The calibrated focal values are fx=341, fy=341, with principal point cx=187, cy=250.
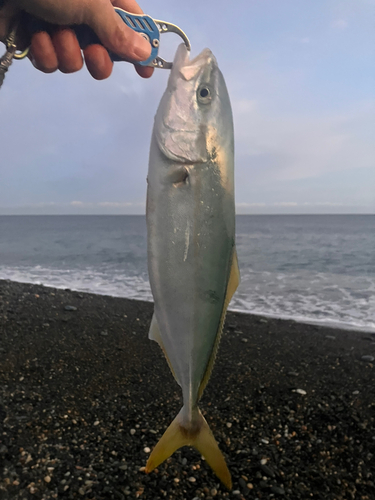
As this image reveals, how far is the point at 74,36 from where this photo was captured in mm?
2152

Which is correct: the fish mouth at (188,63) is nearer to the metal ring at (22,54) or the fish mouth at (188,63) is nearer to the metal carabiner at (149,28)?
the metal carabiner at (149,28)

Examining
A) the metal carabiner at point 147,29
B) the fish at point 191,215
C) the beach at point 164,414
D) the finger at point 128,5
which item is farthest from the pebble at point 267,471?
the finger at point 128,5

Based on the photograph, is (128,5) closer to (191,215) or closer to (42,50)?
(42,50)

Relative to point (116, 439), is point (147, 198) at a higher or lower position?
higher

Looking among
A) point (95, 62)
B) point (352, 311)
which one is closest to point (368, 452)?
point (95, 62)

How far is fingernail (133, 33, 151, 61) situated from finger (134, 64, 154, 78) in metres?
0.12

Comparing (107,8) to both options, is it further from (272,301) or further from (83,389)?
(272,301)

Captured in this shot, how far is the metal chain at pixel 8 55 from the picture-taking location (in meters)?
1.96

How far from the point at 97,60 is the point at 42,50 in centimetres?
33

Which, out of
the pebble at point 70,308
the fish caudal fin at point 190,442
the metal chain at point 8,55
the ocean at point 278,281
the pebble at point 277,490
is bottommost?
the ocean at point 278,281

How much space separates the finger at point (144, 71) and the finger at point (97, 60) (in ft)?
0.65

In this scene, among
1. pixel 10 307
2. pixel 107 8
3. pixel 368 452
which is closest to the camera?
pixel 107 8

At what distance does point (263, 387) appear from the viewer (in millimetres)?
5238

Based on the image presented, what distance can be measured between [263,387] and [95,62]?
190 inches
